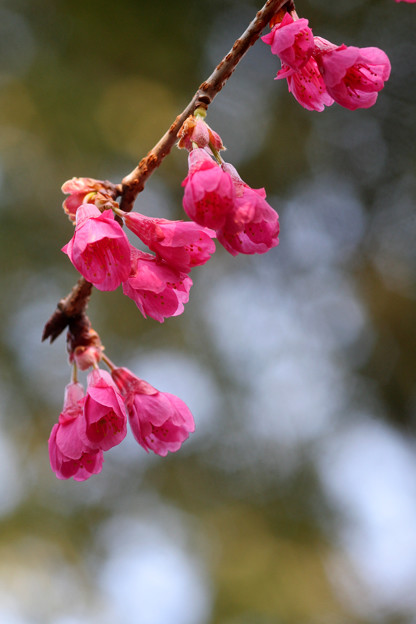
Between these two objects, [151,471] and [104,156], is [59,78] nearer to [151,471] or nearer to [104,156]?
[104,156]

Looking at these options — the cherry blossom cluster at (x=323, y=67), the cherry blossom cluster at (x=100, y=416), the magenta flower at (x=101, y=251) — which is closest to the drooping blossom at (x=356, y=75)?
the cherry blossom cluster at (x=323, y=67)

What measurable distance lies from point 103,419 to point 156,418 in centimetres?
7

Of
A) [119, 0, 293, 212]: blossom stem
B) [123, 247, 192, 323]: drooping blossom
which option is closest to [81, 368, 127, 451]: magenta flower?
[123, 247, 192, 323]: drooping blossom

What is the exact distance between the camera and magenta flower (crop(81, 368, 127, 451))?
1.67 feet

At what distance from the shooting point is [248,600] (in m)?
2.16

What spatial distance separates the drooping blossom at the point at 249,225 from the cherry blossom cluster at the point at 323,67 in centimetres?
11

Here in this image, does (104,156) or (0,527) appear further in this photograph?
(104,156)

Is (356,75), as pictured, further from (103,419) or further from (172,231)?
(103,419)

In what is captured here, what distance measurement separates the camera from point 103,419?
0.52 meters

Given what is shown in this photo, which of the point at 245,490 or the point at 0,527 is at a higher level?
the point at 245,490

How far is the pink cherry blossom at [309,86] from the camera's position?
51 centimetres

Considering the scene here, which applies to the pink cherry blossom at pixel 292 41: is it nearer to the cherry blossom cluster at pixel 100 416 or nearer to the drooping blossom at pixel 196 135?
the drooping blossom at pixel 196 135

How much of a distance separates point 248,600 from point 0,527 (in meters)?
0.99

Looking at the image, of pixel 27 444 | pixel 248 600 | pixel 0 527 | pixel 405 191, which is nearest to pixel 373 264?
pixel 405 191
